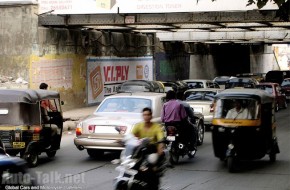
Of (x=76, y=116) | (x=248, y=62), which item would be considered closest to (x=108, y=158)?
(x=76, y=116)

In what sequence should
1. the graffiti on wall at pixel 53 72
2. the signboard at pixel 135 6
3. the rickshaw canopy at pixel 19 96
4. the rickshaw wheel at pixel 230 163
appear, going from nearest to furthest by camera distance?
the rickshaw wheel at pixel 230 163, the rickshaw canopy at pixel 19 96, the signboard at pixel 135 6, the graffiti on wall at pixel 53 72

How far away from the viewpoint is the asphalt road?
11180 millimetres

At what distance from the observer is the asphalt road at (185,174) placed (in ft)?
36.7

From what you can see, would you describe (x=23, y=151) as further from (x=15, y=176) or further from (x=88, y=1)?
(x=88, y=1)

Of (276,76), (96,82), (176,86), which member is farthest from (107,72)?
(276,76)

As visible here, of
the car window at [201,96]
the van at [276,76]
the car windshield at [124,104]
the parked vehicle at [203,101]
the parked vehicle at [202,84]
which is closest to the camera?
the car windshield at [124,104]

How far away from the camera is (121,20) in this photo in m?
27.5

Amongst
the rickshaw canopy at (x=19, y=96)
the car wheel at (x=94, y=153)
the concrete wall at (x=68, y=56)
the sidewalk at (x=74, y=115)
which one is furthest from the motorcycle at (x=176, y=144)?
the concrete wall at (x=68, y=56)

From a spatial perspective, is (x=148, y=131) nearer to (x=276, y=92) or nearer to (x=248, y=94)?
(x=248, y=94)

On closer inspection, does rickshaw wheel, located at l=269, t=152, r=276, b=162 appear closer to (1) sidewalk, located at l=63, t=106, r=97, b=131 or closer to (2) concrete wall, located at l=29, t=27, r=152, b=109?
(1) sidewalk, located at l=63, t=106, r=97, b=131

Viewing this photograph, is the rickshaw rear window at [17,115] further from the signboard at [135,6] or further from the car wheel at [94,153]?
the signboard at [135,6]

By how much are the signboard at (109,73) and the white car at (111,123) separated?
16979 mm

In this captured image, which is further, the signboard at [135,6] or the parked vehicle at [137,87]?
the parked vehicle at [137,87]

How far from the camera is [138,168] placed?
343 inches
